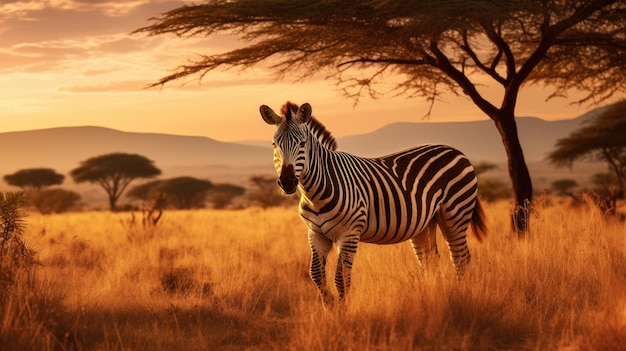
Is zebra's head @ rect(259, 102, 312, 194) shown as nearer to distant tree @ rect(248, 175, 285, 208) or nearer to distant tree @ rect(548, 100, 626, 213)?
distant tree @ rect(548, 100, 626, 213)

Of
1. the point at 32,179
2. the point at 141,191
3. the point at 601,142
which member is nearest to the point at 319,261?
the point at 601,142

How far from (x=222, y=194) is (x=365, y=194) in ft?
132

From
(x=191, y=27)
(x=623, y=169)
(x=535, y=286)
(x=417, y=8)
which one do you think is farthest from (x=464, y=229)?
(x=623, y=169)

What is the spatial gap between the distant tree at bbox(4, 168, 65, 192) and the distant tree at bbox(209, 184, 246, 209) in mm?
8519

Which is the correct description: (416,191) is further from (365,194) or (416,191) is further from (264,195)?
(264,195)

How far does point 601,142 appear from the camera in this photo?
26641mm

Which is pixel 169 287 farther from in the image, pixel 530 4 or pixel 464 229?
pixel 530 4

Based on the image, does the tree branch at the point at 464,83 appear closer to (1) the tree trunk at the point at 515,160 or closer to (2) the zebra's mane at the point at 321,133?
(1) the tree trunk at the point at 515,160

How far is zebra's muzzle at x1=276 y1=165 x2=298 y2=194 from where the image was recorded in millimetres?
5730

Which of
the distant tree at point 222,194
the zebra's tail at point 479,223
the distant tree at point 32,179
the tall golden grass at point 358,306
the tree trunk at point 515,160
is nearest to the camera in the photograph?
the tall golden grass at point 358,306

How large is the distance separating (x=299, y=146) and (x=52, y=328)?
2.29 meters

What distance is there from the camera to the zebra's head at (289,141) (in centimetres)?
580

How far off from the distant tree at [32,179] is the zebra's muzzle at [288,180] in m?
39.2

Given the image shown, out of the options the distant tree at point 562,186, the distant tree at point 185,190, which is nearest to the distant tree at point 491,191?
the distant tree at point 562,186
